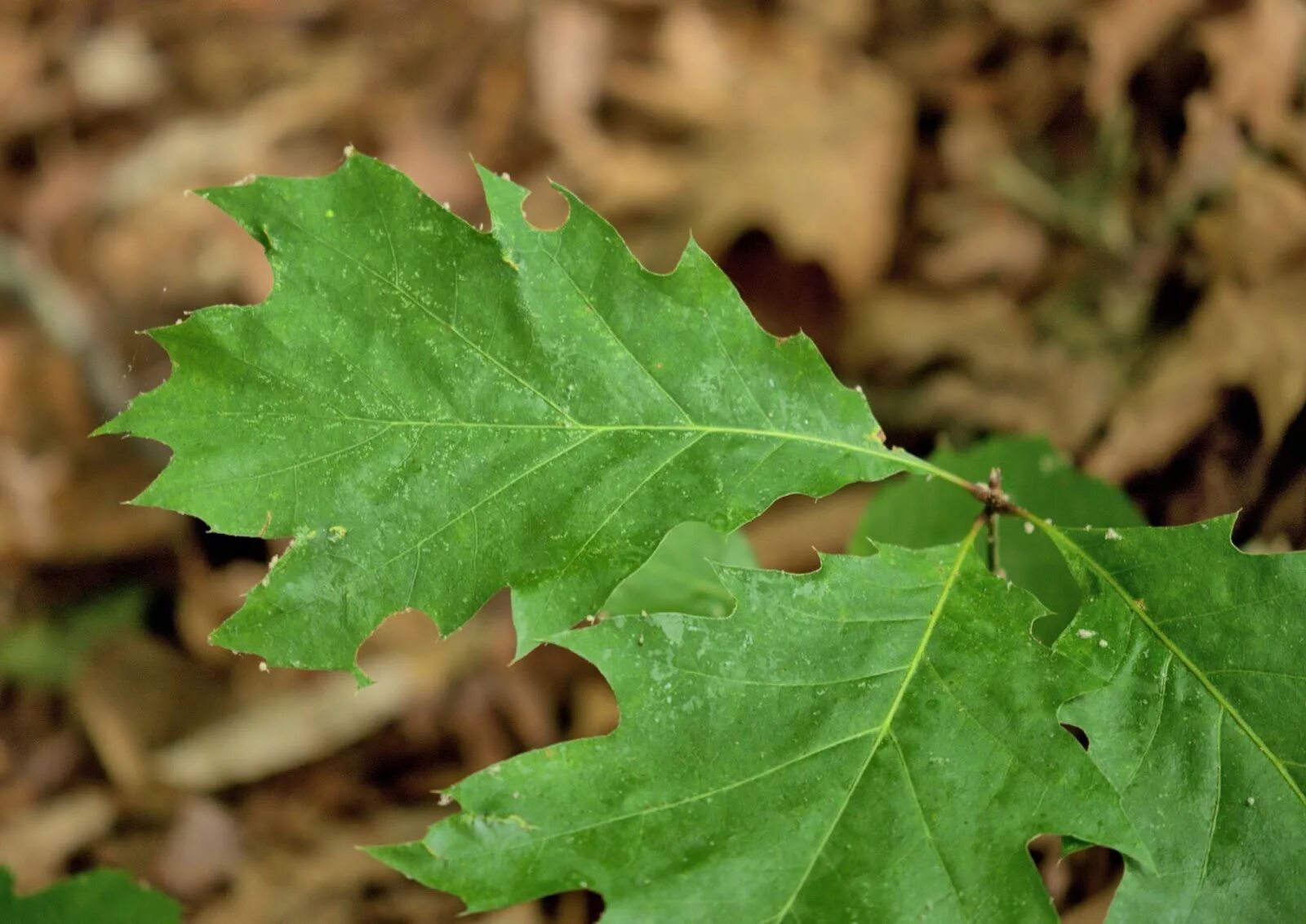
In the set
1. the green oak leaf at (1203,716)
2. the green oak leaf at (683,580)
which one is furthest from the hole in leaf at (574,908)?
the green oak leaf at (1203,716)

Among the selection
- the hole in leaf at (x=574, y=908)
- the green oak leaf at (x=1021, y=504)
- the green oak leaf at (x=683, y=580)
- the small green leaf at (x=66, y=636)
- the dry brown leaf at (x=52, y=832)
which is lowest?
the dry brown leaf at (x=52, y=832)

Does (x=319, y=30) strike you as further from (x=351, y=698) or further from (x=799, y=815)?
(x=799, y=815)

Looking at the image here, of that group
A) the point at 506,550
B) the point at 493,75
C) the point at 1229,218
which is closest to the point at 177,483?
the point at 506,550

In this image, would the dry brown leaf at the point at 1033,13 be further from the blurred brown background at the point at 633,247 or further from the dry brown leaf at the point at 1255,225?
the dry brown leaf at the point at 1255,225

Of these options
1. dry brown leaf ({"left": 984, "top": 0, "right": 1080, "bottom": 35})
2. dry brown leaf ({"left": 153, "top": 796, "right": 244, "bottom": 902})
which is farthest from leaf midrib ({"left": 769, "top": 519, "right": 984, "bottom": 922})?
dry brown leaf ({"left": 153, "top": 796, "right": 244, "bottom": 902})

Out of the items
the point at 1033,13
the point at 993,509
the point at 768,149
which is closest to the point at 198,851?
the point at 993,509

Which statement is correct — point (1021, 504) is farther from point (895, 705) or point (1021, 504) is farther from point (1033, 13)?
point (1033, 13)

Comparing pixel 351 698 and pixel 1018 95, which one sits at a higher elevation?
pixel 1018 95
